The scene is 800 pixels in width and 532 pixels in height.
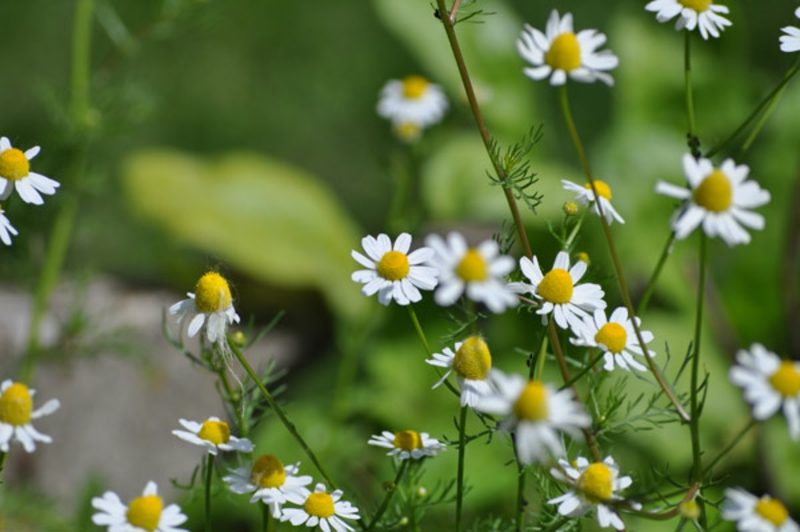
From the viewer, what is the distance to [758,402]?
0.66 metres

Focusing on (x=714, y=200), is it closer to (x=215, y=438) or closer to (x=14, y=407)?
(x=215, y=438)

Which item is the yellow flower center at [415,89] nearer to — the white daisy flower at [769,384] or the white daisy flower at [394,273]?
the white daisy flower at [394,273]

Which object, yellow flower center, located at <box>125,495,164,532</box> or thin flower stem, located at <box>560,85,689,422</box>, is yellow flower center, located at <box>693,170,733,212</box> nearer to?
thin flower stem, located at <box>560,85,689,422</box>

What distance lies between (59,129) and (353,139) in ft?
4.58

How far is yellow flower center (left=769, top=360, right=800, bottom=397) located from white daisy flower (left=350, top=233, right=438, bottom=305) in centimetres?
24

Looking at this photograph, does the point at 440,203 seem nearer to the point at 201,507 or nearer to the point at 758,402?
the point at 201,507

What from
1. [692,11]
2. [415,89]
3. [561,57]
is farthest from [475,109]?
[415,89]

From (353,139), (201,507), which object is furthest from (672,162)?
(201,507)

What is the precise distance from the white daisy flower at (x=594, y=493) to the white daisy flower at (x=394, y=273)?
16cm

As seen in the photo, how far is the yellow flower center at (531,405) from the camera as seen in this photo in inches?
24.4

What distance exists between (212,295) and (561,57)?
→ 32 centimetres

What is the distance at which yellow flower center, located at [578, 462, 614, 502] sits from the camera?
756mm

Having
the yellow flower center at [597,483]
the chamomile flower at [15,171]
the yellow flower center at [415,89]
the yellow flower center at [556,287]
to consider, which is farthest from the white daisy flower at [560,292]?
the yellow flower center at [415,89]

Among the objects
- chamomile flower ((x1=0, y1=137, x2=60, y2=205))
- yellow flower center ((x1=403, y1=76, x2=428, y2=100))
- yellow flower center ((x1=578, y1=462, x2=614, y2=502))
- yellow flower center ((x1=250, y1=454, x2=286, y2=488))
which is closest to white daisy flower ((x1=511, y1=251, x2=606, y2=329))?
yellow flower center ((x1=578, y1=462, x2=614, y2=502))
